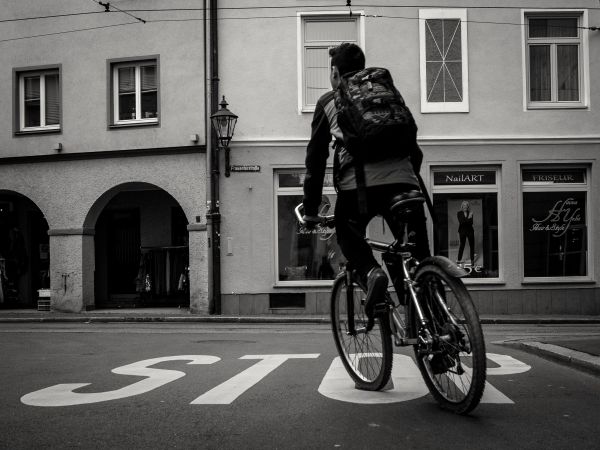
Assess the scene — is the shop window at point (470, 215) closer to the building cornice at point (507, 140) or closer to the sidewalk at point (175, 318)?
the building cornice at point (507, 140)

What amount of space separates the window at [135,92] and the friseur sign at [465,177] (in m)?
6.80

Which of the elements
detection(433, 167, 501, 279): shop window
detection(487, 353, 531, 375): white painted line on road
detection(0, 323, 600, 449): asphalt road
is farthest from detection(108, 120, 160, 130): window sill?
detection(487, 353, 531, 375): white painted line on road

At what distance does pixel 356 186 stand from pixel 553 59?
14761mm

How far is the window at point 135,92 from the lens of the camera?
18484 mm

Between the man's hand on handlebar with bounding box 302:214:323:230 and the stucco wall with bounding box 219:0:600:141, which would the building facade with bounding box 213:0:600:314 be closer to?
the stucco wall with bounding box 219:0:600:141

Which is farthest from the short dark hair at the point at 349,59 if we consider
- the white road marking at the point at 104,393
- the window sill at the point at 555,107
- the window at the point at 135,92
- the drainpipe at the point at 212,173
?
the window at the point at 135,92

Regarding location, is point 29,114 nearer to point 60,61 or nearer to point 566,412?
point 60,61

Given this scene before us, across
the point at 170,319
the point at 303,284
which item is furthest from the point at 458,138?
the point at 170,319

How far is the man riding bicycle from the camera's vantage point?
4.25 m

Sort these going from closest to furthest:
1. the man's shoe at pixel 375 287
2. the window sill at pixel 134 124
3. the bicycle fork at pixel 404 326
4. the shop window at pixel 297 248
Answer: the bicycle fork at pixel 404 326 < the man's shoe at pixel 375 287 < the shop window at pixel 297 248 < the window sill at pixel 134 124

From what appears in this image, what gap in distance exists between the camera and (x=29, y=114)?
1944 cm

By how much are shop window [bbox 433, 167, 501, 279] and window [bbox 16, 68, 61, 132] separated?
31.0 feet

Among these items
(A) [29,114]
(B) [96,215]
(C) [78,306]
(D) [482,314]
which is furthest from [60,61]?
(D) [482,314]

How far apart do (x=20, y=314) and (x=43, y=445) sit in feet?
51.0
